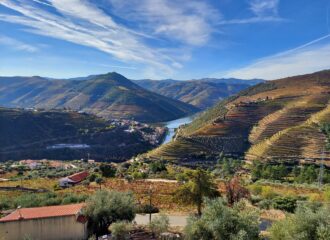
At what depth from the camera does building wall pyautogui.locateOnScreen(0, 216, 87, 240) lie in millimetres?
24266

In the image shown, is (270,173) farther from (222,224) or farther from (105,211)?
(222,224)

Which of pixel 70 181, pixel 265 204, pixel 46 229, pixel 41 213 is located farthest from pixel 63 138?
pixel 46 229

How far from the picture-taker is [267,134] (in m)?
125

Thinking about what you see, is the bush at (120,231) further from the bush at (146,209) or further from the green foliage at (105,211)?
the bush at (146,209)

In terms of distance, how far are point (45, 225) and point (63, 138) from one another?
437ft

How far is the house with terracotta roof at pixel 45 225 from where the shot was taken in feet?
79.7

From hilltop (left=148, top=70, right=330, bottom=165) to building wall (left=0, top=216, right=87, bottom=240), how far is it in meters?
80.8

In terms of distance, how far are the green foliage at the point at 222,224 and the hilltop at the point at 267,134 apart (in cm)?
8123

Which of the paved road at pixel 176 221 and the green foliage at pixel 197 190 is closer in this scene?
the paved road at pixel 176 221

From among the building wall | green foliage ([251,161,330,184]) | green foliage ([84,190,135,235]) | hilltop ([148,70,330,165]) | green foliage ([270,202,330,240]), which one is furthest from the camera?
hilltop ([148,70,330,165])

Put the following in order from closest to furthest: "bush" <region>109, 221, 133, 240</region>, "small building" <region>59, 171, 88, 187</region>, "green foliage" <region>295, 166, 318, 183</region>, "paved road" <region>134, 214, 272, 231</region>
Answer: "bush" <region>109, 221, 133, 240</region>, "paved road" <region>134, 214, 272, 231</region>, "small building" <region>59, 171, 88, 187</region>, "green foliage" <region>295, 166, 318, 183</region>

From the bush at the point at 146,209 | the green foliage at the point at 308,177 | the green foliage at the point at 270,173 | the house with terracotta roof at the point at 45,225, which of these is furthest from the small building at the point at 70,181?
the green foliage at the point at 308,177

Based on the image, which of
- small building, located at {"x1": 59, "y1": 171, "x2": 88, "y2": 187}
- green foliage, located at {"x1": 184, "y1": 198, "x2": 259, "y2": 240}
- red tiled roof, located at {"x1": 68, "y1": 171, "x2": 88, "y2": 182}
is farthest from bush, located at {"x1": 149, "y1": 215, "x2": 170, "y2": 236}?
red tiled roof, located at {"x1": 68, "y1": 171, "x2": 88, "y2": 182}

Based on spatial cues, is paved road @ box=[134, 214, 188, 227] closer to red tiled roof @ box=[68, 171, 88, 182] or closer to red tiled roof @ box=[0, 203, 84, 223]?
red tiled roof @ box=[0, 203, 84, 223]
